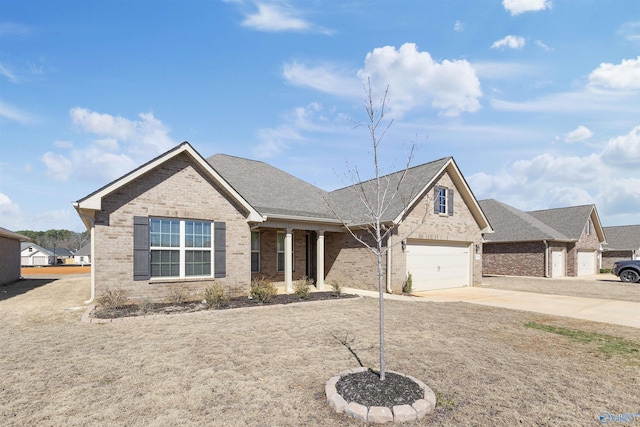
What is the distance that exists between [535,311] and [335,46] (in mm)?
10535

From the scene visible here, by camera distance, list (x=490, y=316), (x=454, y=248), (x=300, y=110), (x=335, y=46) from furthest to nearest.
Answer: (x=454, y=248), (x=300, y=110), (x=335, y=46), (x=490, y=316)

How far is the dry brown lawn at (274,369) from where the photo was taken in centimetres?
385

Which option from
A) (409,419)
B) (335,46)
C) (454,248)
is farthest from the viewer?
(454,248)

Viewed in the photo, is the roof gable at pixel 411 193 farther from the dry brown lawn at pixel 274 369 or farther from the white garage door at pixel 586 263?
the white garage door at pixel 586 263

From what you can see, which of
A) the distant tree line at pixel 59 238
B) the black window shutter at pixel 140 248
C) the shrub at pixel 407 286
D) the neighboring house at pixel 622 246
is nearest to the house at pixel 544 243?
the neighboring house at pixel 622 246

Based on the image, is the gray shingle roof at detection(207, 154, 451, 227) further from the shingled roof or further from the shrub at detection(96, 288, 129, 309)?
the shingled roof

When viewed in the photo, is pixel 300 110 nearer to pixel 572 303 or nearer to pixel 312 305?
pixel 312 305

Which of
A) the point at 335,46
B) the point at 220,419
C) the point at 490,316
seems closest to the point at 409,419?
the point at 220,419

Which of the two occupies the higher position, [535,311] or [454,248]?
[454,248]

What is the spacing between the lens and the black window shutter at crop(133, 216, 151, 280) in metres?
10.4

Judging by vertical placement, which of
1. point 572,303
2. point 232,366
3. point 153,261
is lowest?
point 572,303

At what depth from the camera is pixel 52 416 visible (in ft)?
12.3

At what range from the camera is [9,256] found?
20.0 m

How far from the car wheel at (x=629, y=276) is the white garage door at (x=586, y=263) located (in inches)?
249
